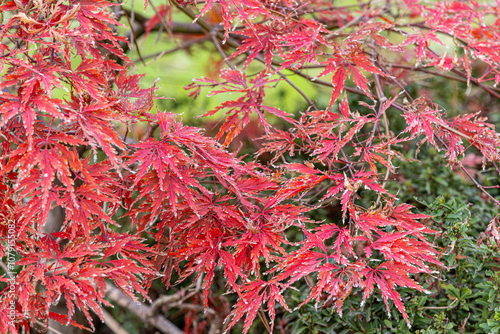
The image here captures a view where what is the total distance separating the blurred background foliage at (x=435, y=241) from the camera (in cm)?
121

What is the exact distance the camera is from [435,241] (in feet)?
4.22

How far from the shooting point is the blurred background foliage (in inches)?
47.5

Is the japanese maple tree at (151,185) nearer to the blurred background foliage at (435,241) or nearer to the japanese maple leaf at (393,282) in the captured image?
the japanese maple leaf at (393,282)

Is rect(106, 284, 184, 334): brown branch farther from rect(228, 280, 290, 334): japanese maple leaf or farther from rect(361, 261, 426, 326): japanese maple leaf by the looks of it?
rect(361, 261, 426, 326): japanese maple leaf

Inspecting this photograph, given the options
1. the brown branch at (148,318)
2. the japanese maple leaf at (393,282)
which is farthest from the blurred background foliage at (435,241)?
the japanese maple leaf at (393,282)

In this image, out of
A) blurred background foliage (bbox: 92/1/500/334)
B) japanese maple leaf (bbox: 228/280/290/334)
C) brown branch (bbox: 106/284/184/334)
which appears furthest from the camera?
brown branch (bbox: 106/284/184/334)

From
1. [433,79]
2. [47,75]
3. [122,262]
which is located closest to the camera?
[47,75]

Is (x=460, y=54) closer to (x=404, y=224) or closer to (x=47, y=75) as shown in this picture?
(x=404, y=224)

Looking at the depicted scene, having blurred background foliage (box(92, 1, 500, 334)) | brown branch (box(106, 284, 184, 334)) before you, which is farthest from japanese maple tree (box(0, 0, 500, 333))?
brown branch (box(106, 284, 184, 334))

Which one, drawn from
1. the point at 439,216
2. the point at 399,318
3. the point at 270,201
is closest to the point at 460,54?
the point at 439,216

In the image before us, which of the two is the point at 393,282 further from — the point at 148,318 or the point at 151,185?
the point at 148,318

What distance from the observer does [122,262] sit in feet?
3.03

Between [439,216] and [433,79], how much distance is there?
1365 millimetres

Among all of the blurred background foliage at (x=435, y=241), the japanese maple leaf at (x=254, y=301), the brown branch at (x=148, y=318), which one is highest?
the japanese maple leaf at (x=254, y=301)
